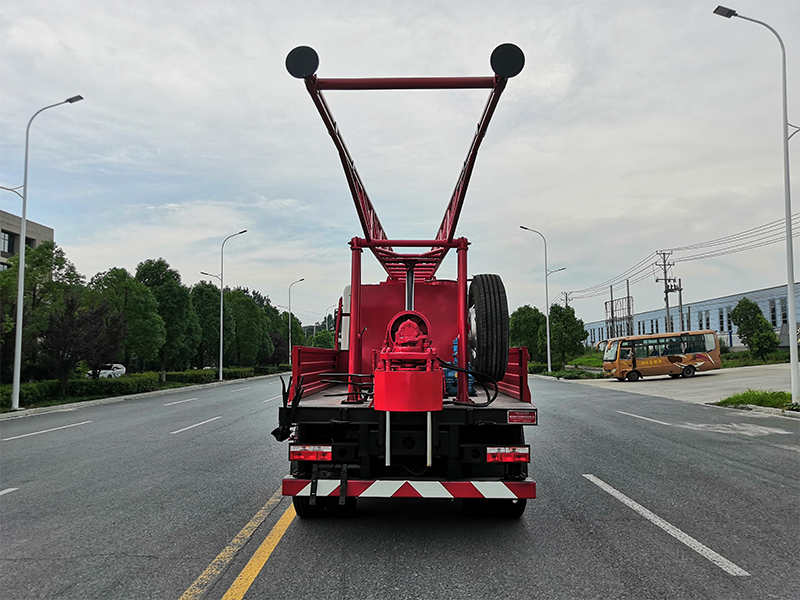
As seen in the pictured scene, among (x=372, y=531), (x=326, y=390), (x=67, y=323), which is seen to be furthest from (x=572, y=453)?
(x=67, y=323)

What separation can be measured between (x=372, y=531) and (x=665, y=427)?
9.80 m

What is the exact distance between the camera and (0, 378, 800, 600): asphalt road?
4.04 meters

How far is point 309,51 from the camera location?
4328mm

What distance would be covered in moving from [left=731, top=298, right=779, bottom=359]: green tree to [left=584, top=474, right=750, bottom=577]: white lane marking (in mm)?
45536

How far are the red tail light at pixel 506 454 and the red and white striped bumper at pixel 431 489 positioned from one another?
0.61ft

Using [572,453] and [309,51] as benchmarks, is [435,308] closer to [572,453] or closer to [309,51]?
[572,453]

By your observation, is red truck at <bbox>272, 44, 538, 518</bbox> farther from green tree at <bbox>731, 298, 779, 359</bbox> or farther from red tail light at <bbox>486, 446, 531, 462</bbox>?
green tree at <bbox>731, 298, 779, 359</bbox>

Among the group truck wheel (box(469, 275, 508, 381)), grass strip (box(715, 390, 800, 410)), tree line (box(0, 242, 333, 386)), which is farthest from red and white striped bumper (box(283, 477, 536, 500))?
tree line (box(0, 242, 333, 386))

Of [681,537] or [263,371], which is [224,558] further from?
[263,371]

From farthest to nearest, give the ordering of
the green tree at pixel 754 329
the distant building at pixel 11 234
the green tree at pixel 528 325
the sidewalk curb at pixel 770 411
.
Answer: the green tree at pixel 528 325 → the distant building at pixel 11 234 → the green tree at pixel 754 329 → the sidewalk curb at pixel 770 411

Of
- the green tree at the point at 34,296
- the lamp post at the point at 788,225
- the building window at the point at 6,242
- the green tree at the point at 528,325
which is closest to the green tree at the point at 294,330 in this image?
the green tree at the point at 528,325

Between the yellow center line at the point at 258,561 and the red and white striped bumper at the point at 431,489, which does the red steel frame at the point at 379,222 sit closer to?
the red and white striped bumper at the point at 431,489

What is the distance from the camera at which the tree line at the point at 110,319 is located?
23.5 meters

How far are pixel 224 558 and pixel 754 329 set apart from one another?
167ft
